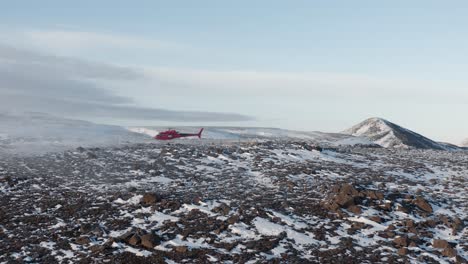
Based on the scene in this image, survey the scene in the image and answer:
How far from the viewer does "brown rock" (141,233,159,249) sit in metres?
18.0

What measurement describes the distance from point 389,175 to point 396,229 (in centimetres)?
1097

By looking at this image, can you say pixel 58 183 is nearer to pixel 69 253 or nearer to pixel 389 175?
pixel 69 253

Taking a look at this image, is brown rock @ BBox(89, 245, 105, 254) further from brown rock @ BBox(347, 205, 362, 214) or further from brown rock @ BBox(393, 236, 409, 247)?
brown rock @ BBox(393, 236, 409, 247)

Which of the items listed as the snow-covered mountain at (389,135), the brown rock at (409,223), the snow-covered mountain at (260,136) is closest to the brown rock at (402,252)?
the brown rock at (409,223)

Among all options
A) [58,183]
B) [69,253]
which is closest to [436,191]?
[69,253]

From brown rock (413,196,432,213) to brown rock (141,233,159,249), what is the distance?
1397 cm

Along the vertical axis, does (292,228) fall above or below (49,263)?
above

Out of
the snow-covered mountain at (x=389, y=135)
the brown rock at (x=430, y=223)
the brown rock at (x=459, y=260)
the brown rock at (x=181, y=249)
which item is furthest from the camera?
the snow-covered mountain at (x=389, y=135)

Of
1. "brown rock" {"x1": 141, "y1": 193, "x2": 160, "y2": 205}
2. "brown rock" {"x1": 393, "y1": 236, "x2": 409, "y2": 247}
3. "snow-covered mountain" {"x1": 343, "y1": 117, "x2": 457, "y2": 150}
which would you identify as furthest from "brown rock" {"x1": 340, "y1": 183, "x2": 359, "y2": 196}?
"snow-covered mountain" {"x1": 343, "y1": 117, "x2": 457, "y2": 150}

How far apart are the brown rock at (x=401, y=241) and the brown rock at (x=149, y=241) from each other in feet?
33.6

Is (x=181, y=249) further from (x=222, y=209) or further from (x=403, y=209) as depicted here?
(x=403, y=209)

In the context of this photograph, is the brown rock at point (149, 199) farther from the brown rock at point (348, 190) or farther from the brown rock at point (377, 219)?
the brown rock at point (377, 219)

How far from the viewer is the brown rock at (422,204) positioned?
22.7 meters

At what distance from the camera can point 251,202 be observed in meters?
22.8
